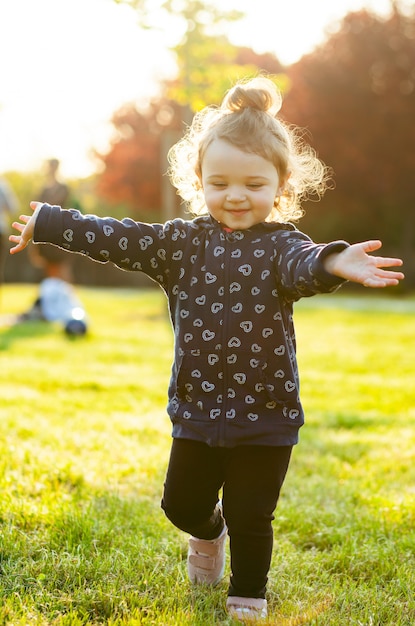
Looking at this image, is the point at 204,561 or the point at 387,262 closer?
the point at 387,262

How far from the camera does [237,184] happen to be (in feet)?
7.45

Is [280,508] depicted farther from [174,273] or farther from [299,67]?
[299,67]

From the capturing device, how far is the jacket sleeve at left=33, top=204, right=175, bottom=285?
2318mm

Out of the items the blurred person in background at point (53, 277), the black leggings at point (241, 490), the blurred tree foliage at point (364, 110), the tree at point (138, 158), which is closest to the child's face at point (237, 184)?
the black leggings at point (241, 490)

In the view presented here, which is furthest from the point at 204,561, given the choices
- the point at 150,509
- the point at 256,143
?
the point at 256,143

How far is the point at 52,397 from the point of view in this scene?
17.1 feet

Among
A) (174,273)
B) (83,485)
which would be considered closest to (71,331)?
(83,485)

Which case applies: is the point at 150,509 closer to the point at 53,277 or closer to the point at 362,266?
the point at 362,266

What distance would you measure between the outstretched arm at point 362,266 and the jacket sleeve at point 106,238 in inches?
23.9

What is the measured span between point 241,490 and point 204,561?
1.09 ft

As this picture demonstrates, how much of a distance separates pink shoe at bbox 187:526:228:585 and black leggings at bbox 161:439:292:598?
0.40 feet

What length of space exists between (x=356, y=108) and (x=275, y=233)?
22481 millimetres

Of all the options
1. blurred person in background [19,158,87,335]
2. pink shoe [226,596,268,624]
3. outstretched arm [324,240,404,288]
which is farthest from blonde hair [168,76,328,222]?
blurred person in background [19,158,87,335]

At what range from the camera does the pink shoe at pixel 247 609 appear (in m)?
2.16
